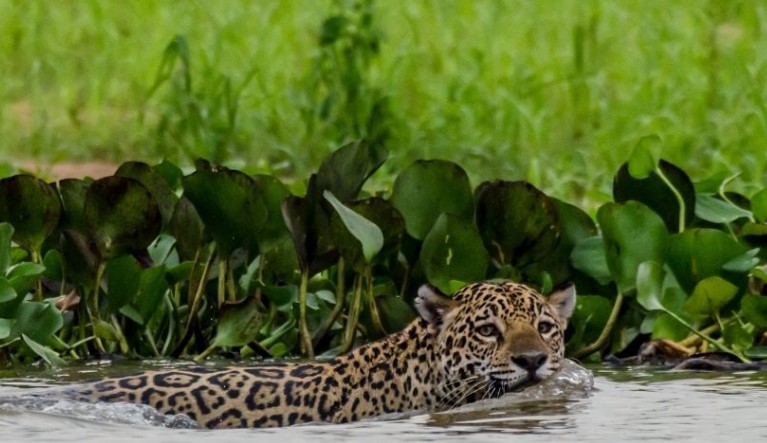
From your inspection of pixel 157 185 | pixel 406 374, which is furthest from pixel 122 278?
pixel 406 374

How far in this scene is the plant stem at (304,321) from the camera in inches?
268

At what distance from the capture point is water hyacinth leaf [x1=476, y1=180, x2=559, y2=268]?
22.7 ft

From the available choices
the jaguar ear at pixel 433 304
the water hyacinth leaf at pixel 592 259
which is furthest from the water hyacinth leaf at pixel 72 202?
the water hyacinth leaf at pixel 592 259

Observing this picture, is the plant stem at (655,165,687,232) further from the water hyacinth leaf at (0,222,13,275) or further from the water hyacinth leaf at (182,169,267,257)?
the water hyacinth leaf at (0,222,13,275)

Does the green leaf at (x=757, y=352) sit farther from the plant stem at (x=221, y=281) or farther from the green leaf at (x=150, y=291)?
the green leaf at (x=150, y=291)

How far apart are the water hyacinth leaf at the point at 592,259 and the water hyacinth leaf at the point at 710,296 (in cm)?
40

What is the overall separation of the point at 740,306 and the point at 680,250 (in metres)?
0.29

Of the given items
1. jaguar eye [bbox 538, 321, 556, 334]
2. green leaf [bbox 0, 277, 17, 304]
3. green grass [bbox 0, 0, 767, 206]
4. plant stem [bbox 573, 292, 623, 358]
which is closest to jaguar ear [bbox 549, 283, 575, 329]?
jaguar eye [bbox 538, 321, 556, 334]

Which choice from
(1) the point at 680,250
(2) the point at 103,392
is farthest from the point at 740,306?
(2) the point at 103,392

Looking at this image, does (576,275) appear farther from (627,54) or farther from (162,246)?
(627,54)

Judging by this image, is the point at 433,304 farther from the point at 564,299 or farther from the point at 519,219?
the point at 519,219

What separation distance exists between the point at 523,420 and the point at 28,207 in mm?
2271

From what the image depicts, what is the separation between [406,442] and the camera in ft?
17.3

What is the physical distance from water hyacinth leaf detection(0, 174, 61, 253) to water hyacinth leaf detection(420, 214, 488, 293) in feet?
4.58
